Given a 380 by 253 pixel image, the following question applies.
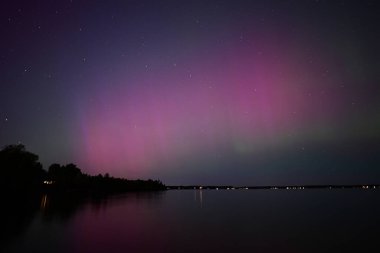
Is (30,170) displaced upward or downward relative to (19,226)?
upward

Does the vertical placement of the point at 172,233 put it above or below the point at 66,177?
below

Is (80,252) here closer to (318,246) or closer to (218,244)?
(218,244)

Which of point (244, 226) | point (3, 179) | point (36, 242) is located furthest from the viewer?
point (3, 179)

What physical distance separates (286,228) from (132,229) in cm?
1651

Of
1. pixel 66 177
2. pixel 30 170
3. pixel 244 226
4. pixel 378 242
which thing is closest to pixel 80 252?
pixel 244 226

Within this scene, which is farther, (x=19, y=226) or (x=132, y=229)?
(x=132, y=229)

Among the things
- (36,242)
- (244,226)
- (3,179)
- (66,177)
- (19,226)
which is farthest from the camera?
(66,177)

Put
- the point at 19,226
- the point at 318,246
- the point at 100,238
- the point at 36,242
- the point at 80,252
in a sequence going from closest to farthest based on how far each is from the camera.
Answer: the point at 80,252, the point at 36,242, the point at 318,246, the point at 100,238, the point at 19,226

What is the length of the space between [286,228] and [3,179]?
229 feet

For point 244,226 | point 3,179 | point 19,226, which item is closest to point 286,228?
point 244,226

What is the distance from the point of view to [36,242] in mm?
25047

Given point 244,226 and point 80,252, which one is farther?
point 244,226

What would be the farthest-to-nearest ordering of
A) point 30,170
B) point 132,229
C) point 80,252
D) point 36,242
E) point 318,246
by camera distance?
point 30,170
point 132,229
point 318,246
point 36,242
point 80,252

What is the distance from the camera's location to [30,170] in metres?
96.9
